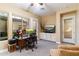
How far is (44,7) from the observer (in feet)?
7.72

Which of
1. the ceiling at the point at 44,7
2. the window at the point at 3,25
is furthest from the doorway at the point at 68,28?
the window at the point at 3,25

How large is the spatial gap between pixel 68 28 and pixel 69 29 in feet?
0.11

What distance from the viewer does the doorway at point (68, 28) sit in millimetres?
2314

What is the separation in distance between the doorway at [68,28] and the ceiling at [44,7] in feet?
0.76

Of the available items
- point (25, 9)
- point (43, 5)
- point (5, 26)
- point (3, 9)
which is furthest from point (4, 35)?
point (43, 5)

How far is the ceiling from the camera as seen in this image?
2.29 metres

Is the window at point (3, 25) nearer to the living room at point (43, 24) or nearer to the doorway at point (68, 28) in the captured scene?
the living room at point (43, 24)

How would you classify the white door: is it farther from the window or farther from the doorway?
the window

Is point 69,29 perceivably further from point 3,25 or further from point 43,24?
point 3,25

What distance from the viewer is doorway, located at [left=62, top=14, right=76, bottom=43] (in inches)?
91.1

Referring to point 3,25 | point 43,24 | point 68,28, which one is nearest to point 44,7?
point 43,24

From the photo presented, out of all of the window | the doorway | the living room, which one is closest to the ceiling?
the living room

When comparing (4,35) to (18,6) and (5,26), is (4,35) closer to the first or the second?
(5,26)

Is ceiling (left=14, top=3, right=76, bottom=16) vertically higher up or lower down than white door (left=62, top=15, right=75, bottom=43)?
higher up
